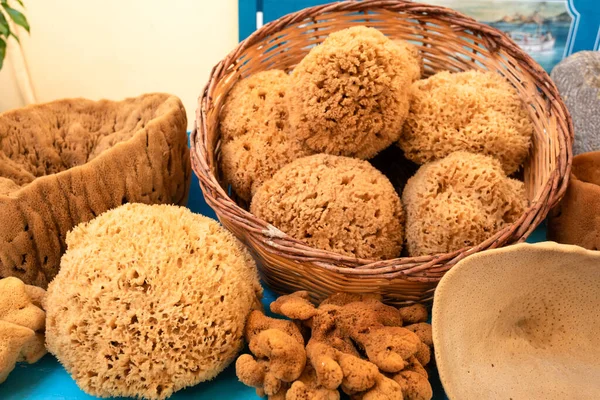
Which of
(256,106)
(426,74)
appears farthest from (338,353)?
(426,74)

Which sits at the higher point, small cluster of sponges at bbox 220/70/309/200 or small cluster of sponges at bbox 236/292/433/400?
small cluster of sponges at bbox 220/70/309/200

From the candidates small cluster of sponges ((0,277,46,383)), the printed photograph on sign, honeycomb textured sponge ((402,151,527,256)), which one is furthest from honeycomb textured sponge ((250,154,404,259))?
the printed photograph on sign

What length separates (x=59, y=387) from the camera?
0.68m

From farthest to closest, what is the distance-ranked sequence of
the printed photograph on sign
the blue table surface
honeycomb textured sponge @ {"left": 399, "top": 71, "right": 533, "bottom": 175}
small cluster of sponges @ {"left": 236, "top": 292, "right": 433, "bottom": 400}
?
the printed photograph on sign, honeycomb textured sponge @ {"left": 399, "top": 71, "right": 533, "bottom": 175}, the blue table surface, small cluster of sponges @ {"left": 236, "top": 292, "right": 433, "bottom": 400}

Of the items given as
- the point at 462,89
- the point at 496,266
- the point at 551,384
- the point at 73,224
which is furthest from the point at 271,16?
the point at 551,384

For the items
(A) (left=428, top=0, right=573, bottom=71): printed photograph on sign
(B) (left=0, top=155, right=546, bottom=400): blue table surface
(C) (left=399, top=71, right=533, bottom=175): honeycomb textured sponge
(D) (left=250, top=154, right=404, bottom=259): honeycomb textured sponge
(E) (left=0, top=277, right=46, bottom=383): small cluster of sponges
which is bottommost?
(B) (left=0, top=155, right=546, bottom=400): blue table surface

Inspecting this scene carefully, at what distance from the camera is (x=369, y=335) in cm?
61

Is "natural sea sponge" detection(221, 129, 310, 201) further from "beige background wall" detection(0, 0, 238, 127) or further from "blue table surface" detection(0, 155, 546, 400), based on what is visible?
"beige background wall" detection(0, 0, 238, 127)

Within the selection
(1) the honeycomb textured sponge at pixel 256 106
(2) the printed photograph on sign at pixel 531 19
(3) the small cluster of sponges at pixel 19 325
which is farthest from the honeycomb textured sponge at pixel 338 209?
(2) the printed photograph on sign at pixel 531 19

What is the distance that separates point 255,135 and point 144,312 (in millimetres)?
399

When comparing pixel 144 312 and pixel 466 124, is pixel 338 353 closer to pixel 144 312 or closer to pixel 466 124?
pixel 144 312

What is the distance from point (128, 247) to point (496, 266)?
1.62 feet

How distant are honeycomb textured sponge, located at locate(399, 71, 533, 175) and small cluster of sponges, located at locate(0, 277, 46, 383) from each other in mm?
672

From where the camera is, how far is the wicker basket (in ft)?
2.14
